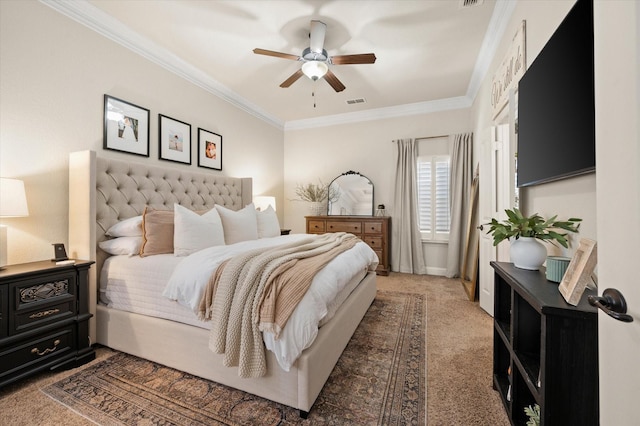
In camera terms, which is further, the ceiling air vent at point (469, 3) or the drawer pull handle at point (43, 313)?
the ceiling air vent at point (469, 3)

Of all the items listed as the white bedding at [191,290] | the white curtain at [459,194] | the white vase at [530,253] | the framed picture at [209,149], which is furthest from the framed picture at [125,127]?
the white curtain at [459,194]

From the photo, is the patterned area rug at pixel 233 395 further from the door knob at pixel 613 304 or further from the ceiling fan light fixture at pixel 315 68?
the ceiling fan light fixture at pixel 315 68

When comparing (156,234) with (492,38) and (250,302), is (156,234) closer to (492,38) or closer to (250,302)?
(250,302)

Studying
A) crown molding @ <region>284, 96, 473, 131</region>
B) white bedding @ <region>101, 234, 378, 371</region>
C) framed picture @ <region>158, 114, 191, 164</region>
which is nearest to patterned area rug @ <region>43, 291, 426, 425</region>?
white bedding @ <region>101, 234, 378, 371</region>

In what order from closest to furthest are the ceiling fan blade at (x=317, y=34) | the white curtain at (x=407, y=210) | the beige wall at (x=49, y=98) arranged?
the beige wall at (x=49, y=98) < the ceiling fan blade at (x=317, y=34) < the white curtain at (x=407, y=210)

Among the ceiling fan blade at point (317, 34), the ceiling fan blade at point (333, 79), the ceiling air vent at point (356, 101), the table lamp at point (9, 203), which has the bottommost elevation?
the table lamp at point (9, 203)

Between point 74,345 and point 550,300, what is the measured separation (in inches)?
110

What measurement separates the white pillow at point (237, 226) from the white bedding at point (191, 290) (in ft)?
1.69

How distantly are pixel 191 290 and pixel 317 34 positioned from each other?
2390 millimetres

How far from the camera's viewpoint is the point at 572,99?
121 cm

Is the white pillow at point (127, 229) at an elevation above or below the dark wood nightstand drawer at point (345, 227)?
above

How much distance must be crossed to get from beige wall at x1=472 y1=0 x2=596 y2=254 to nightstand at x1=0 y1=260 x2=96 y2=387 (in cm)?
300

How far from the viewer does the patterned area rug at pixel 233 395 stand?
1.45 m

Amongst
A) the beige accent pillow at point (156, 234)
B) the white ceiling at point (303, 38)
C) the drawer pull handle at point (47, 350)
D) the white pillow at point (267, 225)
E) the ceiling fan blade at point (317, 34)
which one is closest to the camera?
the drawer pull handle at point (47, 350)
